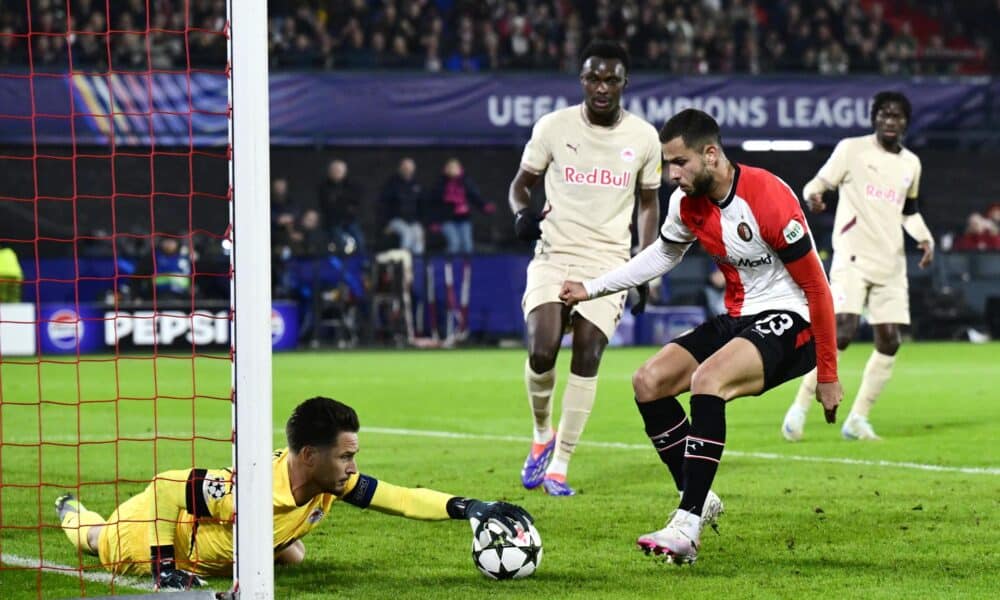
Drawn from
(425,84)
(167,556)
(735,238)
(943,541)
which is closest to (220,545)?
(167,556)

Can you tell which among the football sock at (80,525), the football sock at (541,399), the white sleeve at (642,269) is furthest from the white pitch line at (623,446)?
the white sleeve at (642,269)

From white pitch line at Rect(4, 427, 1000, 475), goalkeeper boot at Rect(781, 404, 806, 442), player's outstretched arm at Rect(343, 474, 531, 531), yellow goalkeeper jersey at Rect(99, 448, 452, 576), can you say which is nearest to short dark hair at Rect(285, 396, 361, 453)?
yellow goalkeeper jersey at Rect(99, 448, 452, 576)

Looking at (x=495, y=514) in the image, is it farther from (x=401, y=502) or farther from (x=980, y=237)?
(x=980, y=237)

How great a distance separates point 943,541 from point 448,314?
55.7 feet

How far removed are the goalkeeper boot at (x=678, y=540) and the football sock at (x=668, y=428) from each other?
80 centimetres

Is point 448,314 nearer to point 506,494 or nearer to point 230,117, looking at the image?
point 506,494

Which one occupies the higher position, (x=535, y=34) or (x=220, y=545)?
(x=535, y=34)

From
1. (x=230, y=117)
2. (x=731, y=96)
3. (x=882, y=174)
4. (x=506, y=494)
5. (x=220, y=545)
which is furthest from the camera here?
(x=731, y=96)

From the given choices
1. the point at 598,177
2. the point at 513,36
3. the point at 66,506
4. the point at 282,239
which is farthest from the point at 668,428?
the point at 513,36

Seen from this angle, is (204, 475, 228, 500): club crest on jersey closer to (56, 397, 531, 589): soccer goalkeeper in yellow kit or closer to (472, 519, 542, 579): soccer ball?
Answer: (56, 397, 531, 589): soccer goalkeeper in yellow kit

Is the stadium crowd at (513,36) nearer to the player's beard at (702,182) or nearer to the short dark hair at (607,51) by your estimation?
the short dark hair at (607,51)

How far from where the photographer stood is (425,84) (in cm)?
2434

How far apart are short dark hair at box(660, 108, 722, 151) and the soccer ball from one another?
1.67 metres

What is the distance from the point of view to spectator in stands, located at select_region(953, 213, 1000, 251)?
24734 mm
